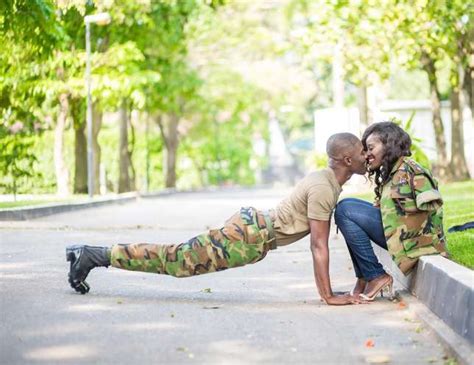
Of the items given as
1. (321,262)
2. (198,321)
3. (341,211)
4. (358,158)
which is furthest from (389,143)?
(198,321)

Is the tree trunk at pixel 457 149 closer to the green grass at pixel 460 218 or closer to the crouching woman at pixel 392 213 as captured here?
the green grass at pixel 460 218

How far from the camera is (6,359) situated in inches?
266

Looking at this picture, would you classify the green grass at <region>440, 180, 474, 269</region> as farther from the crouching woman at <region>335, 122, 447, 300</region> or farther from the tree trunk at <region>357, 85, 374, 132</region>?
the tree trunk at <region>357, 85, 374, 132</region>

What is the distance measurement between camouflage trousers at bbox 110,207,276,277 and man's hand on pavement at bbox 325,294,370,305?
58cm

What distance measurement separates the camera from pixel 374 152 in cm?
928

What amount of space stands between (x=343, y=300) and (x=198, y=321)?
1369 millimetres

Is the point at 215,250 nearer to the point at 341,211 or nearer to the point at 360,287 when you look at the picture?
the point at 341,211

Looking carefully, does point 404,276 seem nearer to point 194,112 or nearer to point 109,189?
point 109,189

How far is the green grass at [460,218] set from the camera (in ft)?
34.3

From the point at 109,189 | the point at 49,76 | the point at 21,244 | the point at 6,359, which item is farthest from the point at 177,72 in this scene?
the point at 6,359

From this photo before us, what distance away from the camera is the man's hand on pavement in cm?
921

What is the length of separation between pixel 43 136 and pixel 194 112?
2249 centimetres

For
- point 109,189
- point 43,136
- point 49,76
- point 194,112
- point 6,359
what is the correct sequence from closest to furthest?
1. point 6,359
2. point 49,76
3. point 43,136
4. point 109,189
5. point 194,112

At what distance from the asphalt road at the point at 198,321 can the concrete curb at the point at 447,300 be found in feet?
0.39
